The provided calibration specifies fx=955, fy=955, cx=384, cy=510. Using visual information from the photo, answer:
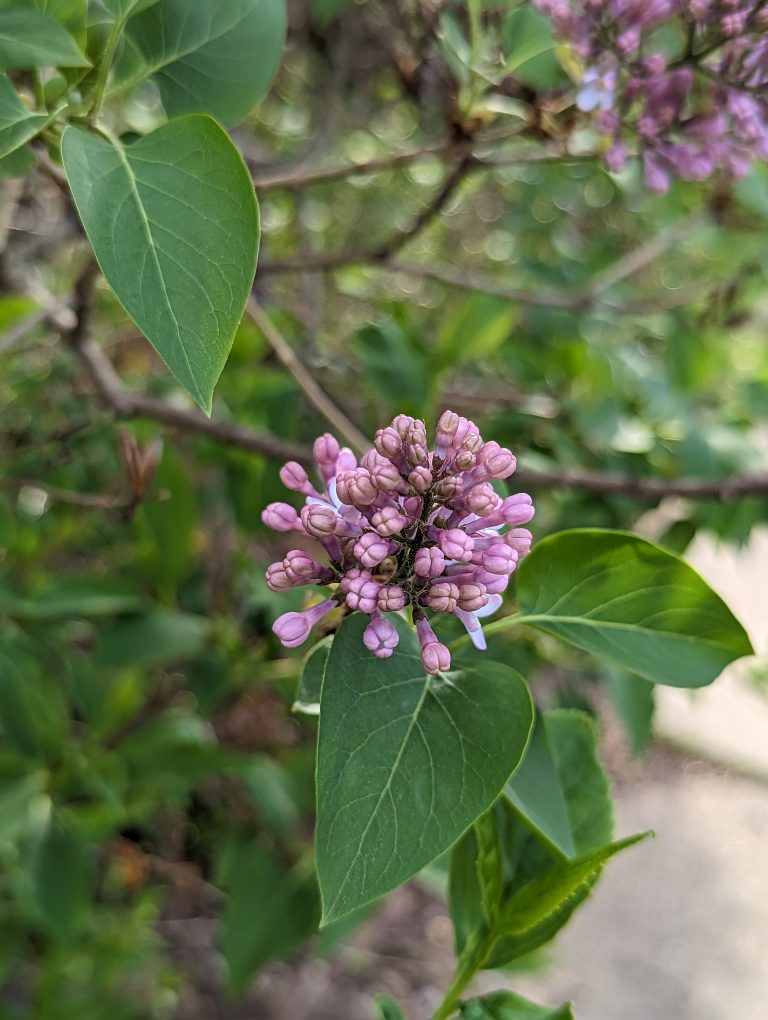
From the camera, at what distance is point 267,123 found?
2.09 metres

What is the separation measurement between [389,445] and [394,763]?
0.41 feet

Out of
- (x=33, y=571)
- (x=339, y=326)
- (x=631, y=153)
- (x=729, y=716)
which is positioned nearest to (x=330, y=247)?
(x=339, y=326)

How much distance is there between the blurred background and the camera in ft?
3.06

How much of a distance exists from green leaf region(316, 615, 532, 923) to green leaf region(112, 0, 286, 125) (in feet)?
1.02

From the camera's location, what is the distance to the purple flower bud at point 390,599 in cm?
37

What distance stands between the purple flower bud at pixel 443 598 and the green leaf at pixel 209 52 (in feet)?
0.98

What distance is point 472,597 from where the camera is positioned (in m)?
0.39

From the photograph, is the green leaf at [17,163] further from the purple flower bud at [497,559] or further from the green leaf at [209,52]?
the purple flower bud at [497,559]

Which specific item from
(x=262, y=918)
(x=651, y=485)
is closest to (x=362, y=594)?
(x=651, y=485)

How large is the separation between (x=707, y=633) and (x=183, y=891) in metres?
1.72

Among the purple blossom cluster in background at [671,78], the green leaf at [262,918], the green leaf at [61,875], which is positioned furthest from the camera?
the green leaf at [262,918]

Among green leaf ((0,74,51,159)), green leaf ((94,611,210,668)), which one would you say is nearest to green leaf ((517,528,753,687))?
green leaf ((0,74,51,159))

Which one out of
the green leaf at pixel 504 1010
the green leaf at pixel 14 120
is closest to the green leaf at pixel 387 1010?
the green leaf at pixel 504 1010

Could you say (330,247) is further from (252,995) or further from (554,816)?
(554,816)
